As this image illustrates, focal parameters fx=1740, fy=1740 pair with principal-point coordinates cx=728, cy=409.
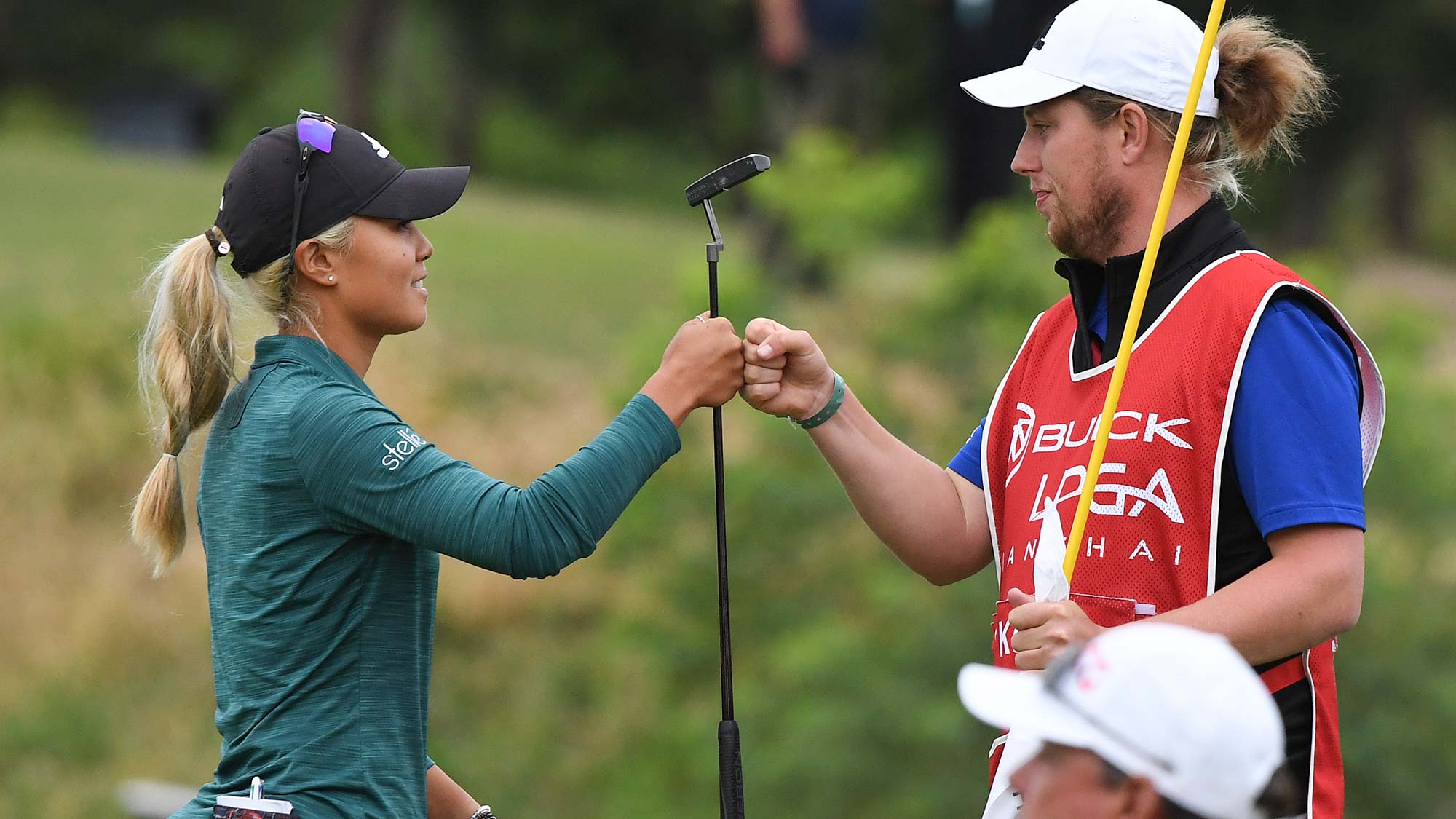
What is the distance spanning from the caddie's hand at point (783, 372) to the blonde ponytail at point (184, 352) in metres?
0.81

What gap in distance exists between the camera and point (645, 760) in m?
8.12

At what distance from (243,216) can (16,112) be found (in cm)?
1442

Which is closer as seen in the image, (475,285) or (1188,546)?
(1188,546)

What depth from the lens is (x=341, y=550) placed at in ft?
7.63

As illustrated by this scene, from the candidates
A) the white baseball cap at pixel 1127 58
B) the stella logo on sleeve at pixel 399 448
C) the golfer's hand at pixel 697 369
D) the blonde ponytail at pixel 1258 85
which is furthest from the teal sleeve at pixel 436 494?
the blonde ponytail at pixel 1258 85

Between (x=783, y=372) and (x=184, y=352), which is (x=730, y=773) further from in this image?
(x=184, y=352)

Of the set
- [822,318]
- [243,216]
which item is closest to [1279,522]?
[243,216]

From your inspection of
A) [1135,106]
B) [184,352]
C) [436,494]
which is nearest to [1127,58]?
[1135,106]

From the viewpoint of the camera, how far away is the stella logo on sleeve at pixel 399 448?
2258 mm

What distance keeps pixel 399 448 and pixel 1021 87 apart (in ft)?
3.65

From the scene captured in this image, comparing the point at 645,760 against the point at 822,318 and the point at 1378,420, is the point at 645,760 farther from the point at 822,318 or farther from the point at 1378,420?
the point at 1378,420

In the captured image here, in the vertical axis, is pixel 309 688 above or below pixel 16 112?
below

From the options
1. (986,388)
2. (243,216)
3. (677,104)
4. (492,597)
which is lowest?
(492,597)

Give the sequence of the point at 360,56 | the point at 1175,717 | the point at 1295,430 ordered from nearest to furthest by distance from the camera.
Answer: the point at 1175,717 < the point at 1295,430 < the point at 360,56
